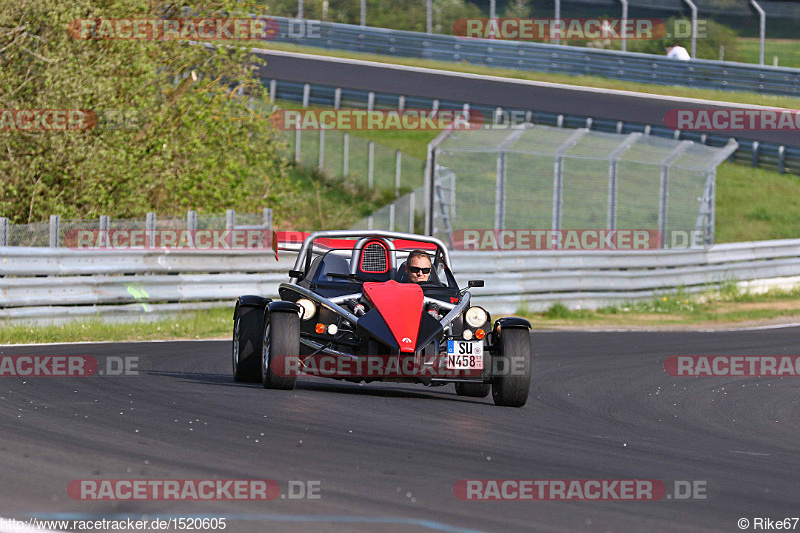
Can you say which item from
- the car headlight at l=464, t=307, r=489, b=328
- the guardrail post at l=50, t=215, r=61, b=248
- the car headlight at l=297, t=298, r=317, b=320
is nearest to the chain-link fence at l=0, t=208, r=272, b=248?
the guardrail post at l=50, t=215, r=61, b=248

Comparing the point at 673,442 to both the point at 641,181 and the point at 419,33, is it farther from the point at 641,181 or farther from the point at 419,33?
the point at 419,33

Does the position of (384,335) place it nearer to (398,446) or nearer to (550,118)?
(398,446)

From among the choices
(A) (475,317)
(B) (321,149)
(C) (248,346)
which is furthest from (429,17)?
(A) (475,317)

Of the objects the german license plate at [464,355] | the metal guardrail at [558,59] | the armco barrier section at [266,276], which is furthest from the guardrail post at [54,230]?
the metal guardrail at [558,59]

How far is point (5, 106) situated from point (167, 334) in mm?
6093

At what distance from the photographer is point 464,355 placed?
32.0ft

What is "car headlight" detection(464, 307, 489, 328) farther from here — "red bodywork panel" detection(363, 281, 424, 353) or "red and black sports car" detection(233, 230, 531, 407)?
"red bodywork panel" detection(363, 281, 424, 353)

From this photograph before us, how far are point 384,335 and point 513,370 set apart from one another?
100 cm

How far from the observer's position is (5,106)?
794 inches

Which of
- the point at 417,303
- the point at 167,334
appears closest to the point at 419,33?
the point at 167,334

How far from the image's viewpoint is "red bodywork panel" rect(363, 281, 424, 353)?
962 cm

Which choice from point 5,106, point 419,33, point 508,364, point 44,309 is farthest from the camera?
point 419,33

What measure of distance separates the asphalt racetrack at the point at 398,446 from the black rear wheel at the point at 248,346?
0.21 metres

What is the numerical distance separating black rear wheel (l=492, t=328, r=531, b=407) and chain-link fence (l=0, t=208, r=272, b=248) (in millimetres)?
8073
